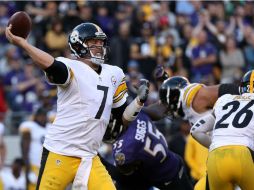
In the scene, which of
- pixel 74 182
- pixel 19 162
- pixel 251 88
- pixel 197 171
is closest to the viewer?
pixel 74 182

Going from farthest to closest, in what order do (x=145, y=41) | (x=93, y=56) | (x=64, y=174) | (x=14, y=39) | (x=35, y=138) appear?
(x=145, y=41) → (x=35, y=138) → (x=93, y=56) → (x=64, y=174) → (x=14, y=39)

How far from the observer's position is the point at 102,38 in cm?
752

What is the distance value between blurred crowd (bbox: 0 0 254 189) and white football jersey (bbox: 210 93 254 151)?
626cm

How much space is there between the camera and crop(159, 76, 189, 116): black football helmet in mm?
8906

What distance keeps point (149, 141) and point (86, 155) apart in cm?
179

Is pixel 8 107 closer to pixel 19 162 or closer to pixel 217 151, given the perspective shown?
pixel 19 162

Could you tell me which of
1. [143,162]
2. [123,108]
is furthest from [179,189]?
[123,108]

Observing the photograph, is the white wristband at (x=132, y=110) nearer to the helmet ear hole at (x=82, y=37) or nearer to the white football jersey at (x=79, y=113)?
the white football jersey at (x=79, y=113)

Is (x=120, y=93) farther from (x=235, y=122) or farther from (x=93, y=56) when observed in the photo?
(x=235, y=122)

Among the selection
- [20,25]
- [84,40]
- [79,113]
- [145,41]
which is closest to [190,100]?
[84,40]

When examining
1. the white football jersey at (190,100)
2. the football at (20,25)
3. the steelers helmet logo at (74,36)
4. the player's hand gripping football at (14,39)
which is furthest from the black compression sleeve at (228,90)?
the player's hand gripping football at (14,39)

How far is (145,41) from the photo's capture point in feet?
51.6

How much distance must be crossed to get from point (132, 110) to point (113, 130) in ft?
2.53

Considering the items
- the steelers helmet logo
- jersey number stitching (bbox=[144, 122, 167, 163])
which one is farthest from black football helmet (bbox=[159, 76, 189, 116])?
the steelers helmet logo
